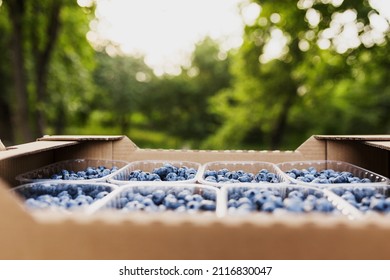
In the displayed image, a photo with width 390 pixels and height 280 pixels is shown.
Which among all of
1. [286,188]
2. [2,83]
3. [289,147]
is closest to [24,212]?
[286,188]

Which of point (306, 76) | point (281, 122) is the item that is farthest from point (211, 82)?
point (306, 76)

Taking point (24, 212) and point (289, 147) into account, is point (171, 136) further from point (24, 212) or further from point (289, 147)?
point (24, 212)

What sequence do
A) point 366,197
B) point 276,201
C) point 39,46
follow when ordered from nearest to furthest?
1. point 276,201
2. point 366,197
3. point 39,46

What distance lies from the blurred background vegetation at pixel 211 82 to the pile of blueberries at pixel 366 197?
17.5ft

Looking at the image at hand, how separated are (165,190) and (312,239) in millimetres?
962

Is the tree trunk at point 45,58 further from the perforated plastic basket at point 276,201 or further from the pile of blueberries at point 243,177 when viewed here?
the perforated plastic basket at point 276,201

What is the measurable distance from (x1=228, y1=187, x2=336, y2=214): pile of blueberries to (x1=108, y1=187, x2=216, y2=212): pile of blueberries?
0.11m

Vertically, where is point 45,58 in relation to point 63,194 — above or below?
above

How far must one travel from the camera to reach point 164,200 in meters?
1.74

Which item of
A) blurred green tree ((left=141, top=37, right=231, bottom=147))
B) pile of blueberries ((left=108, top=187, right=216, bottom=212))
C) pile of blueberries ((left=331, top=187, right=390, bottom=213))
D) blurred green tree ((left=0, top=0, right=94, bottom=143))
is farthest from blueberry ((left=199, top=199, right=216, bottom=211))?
blurred green tree ((left=141, top=37, right=231, bottom=147))

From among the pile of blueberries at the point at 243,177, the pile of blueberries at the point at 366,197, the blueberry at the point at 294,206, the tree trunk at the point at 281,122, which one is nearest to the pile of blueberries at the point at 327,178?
the pile of blueberries at the point at 243,177

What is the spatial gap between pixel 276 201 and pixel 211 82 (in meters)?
23.8

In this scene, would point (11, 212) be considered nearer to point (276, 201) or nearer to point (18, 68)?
point (276, 201)

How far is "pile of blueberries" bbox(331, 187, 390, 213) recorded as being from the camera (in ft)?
4.94
